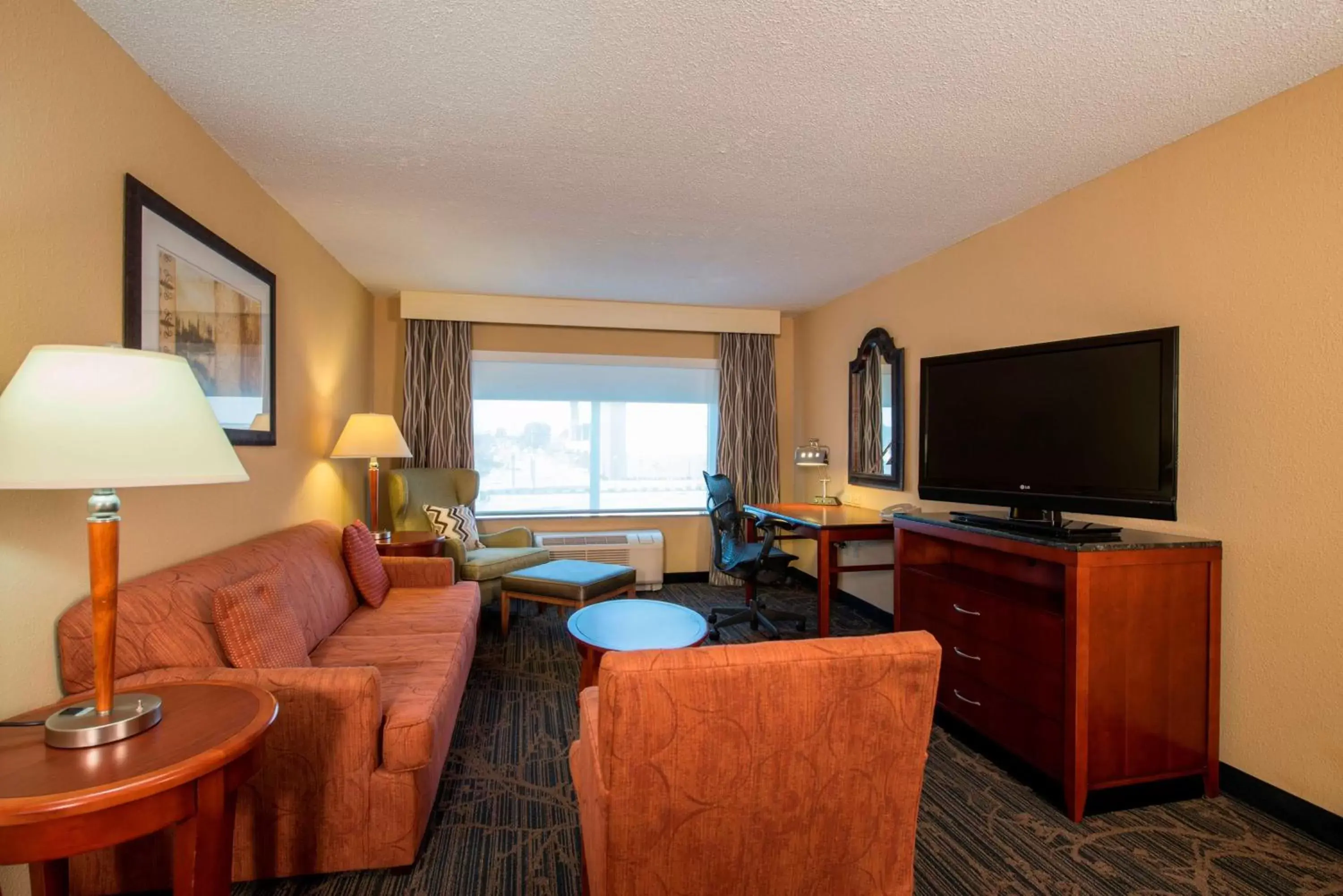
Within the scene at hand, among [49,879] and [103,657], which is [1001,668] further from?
[49,879]

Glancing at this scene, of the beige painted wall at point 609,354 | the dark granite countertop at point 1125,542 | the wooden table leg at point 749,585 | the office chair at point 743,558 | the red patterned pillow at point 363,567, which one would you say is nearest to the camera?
the dark granite countertop at point 1125,542

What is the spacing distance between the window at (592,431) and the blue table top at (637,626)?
2.21m

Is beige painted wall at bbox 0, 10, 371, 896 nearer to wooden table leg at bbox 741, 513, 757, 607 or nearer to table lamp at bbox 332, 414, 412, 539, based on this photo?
table lamp at bbox 332, 414, 412, 539

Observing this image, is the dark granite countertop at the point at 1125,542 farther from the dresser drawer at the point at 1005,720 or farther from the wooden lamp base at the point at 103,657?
the wooden lamp base at the point at 103,657

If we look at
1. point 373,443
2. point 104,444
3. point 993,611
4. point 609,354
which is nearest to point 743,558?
point 993,611

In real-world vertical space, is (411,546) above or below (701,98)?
below

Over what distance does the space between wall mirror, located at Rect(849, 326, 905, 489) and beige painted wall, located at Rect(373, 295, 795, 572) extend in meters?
1.02

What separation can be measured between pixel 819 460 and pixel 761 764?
3.77 meters

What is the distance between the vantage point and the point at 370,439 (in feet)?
12.1

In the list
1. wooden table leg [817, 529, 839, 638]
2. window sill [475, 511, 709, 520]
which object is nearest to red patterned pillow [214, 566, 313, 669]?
wooden table leg [817, 529, 839, 638]

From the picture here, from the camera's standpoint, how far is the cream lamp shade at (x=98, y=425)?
1079 millimetres

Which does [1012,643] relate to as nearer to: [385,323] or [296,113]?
[296,113]

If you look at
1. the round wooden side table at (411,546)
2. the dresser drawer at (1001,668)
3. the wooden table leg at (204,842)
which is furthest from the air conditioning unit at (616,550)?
the wooden table leg at (204,842)

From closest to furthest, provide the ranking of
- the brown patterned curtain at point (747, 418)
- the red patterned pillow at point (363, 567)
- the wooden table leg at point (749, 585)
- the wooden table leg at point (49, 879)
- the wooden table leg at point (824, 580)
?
the wooden table leg at point (49, 879), the red patterned pillow at point (363, 567), the wooden table leg at point (824, 580), the wooden table leg at point (749, 585), the brown patterned curtain at point (747, 418)
